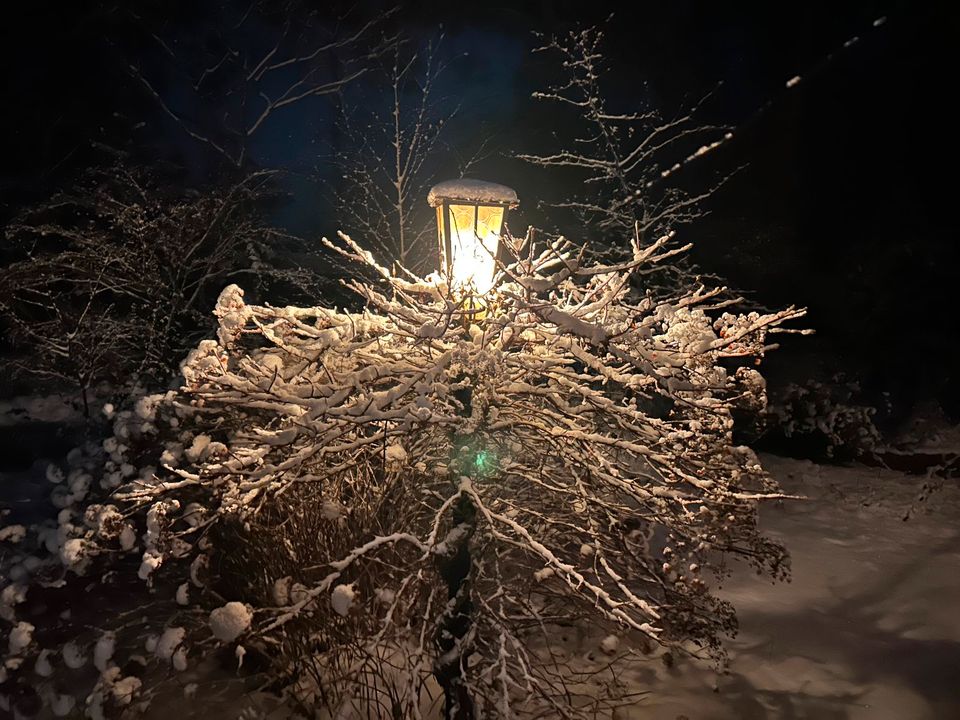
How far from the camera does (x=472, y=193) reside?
2.98 metres

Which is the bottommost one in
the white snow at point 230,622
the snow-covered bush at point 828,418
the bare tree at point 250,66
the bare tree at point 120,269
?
the white snow at point 230,622

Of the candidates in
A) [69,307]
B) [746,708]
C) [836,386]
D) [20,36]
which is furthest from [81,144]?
[836,386]

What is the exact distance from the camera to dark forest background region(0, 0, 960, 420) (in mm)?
9703

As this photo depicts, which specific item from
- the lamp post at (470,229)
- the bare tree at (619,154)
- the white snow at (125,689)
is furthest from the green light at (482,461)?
the bare tree at (619,154)

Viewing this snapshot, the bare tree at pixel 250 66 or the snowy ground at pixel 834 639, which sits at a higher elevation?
the bare tree at pixel 250 66

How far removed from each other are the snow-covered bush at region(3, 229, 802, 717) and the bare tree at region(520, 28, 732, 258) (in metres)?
6.19

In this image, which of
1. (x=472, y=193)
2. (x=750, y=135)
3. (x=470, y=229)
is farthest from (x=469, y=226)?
(x=750, y=135)

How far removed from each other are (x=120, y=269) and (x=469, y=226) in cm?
827

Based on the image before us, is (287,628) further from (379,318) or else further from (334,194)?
(334,194)

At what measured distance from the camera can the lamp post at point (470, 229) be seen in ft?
9.80

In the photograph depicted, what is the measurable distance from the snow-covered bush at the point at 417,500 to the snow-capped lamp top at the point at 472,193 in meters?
0.39

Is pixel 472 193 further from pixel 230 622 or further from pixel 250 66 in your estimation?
pixel 250 66

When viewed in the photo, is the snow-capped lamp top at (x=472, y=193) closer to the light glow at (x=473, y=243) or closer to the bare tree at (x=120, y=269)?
the light glow at (x=473, y=243)

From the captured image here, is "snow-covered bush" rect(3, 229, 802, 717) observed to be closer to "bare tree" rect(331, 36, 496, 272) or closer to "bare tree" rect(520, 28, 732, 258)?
"bare tree" rect(520, 28, 732, 258)
